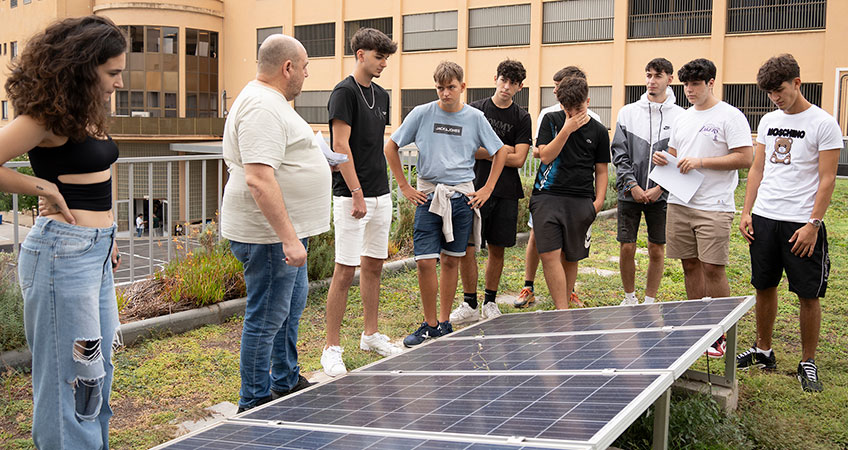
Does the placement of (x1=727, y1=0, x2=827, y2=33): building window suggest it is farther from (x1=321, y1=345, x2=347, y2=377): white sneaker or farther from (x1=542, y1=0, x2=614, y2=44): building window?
(x1=321, y1=345, x2=347, y2=377): white sneaker

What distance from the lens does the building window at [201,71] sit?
52562mm

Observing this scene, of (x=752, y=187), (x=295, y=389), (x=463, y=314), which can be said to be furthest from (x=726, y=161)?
(x=295, y=389)

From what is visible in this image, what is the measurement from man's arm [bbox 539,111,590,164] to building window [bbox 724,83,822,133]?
27053 mm

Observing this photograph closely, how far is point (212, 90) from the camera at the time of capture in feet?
178

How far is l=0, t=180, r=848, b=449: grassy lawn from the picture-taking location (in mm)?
4090

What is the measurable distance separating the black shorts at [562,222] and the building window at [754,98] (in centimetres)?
2690

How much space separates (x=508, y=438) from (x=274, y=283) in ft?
6.30

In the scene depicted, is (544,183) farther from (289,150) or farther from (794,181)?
(289,150)

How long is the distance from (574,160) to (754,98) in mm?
28539

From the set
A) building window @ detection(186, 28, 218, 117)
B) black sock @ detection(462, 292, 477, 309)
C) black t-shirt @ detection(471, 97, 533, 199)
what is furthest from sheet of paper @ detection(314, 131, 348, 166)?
building window @ detection(186, 28, 218, 117)

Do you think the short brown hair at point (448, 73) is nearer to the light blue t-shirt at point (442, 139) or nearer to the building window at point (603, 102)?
the light blue t-shirt at point (442, 139)

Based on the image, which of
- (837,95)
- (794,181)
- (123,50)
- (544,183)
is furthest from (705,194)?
(837,95)

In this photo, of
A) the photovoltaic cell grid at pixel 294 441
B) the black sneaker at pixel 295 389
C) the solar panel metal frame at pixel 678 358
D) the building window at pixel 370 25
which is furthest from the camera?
the building window at pixel 370 25

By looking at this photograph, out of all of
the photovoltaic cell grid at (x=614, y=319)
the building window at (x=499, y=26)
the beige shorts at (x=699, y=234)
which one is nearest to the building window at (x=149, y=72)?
the building window at (x=499, y=26)
